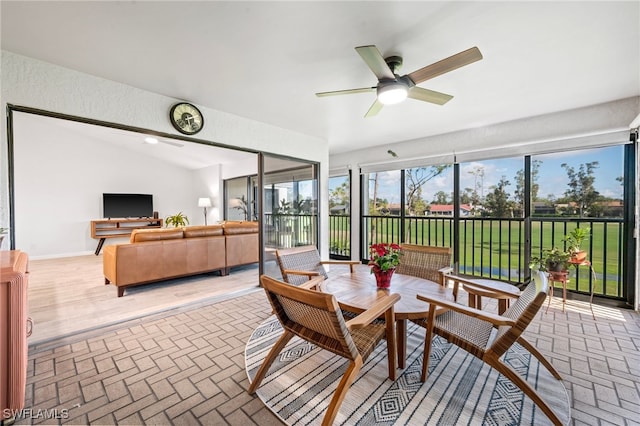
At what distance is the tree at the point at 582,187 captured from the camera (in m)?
3.44

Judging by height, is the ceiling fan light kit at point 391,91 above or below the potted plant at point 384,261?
above

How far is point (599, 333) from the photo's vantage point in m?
2.56

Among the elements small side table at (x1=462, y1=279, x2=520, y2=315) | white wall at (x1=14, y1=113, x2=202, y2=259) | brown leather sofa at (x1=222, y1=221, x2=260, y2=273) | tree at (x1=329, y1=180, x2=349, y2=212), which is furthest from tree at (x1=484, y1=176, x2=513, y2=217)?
white wall at (x1=14, y1=113, x2=202, y2=259)

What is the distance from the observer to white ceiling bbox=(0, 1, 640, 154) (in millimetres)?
1722

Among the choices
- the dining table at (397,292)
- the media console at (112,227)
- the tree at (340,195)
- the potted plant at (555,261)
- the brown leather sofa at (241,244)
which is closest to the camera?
the dining table at (397,292)

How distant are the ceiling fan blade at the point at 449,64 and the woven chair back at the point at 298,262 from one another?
1912 mm

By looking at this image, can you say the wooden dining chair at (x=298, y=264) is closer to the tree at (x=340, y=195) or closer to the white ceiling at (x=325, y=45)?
the white ceiling at (x=325, y=45)

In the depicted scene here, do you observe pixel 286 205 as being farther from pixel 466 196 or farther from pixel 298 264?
pixel 466 196

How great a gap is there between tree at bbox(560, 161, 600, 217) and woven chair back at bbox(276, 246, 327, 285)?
3.49m

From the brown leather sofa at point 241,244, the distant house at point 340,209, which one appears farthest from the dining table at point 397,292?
the distant house at point 340,209

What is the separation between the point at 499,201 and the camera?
13.6 ft

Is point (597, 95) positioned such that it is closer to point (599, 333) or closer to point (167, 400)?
point (599, 333)

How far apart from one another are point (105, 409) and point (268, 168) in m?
3.23

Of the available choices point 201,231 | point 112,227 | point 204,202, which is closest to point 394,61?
point 201,231
